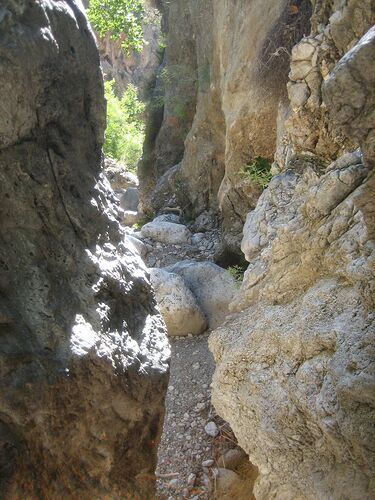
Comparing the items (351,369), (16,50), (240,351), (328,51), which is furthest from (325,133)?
(16,50)

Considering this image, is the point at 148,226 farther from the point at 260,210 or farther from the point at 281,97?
the point at 260,210

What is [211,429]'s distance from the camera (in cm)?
607

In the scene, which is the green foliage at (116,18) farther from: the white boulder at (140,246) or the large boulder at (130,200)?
the large boulder at (130,200)

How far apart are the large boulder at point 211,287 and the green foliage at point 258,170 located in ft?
5.57

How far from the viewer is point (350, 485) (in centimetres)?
Answer: 347

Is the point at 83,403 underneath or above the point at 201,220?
underneath

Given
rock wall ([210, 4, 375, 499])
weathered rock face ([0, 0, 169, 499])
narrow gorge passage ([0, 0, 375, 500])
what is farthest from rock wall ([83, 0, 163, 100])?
weathered rock face ([0, 0, 169, 499])

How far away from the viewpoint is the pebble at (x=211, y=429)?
603 centimetres

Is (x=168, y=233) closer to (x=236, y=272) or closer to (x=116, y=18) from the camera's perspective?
(x=236, y=272)

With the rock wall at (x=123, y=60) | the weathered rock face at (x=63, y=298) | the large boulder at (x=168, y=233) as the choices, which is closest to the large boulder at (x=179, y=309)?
the large boulder at (x=168, y=233)

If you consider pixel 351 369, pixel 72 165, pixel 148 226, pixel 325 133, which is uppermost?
pixel 148 226

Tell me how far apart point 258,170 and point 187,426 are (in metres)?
4.36

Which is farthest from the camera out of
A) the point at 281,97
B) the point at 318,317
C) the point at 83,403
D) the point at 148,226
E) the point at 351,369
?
the point at 148,226

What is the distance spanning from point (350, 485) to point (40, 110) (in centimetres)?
327
